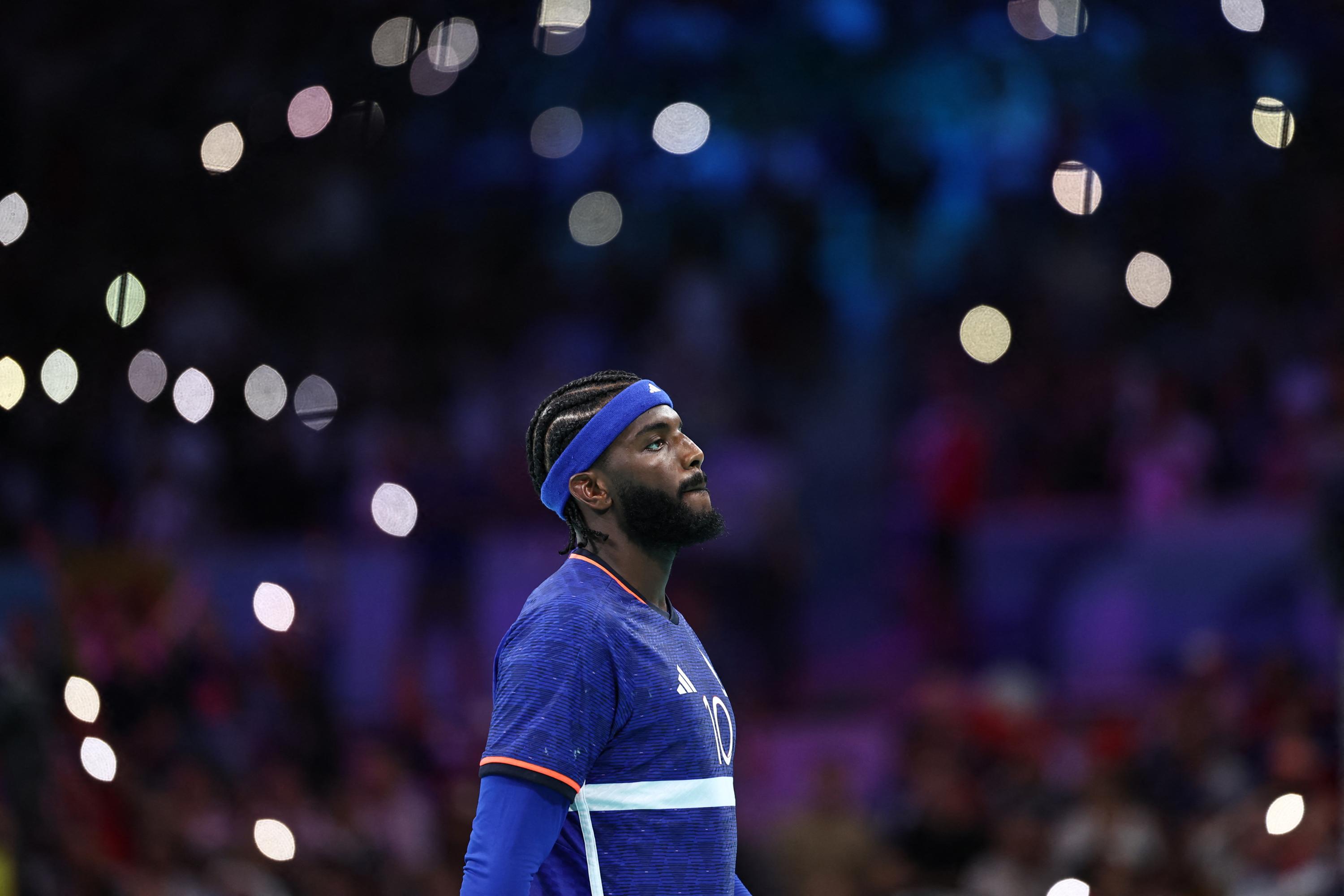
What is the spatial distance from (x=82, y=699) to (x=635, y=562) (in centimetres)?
545

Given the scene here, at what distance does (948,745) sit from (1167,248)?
3256 millimetres

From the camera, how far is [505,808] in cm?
198

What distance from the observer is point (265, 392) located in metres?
8.59

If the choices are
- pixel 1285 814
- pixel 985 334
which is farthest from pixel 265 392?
→ pixel 1285 814

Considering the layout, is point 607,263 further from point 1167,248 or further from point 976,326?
point 1167,248

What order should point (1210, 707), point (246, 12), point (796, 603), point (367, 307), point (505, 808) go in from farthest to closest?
point (367, 307) < point (796, 603) < point (246, 12) < point (1210, 707) < point (505, 808)

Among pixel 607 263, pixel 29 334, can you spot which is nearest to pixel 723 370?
pixel 607 263

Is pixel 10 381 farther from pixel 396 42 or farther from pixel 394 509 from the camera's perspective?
pixel 396 42

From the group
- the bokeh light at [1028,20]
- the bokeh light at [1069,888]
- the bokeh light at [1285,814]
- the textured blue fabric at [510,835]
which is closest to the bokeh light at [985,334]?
the bokeh light at [1028,20]

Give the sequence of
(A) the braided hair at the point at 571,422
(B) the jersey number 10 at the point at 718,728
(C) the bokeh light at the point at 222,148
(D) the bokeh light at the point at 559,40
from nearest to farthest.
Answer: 1. (B) the jersey number 10 at the point at 718,728
2. (A) the braided hair at the point at 571,422
3. (C) the bokeh light at the point at 222,148
4. (D) the bokeh light at the point at 559,40

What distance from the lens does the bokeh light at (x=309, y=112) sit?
7.65 meters

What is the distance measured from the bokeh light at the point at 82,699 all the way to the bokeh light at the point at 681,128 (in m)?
4.39

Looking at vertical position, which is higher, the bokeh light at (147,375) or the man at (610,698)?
the bokeh light at (147,375)

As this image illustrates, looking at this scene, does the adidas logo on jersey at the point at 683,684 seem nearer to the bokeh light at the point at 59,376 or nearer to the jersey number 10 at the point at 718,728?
the jersey number 10 at the point at 718,728
